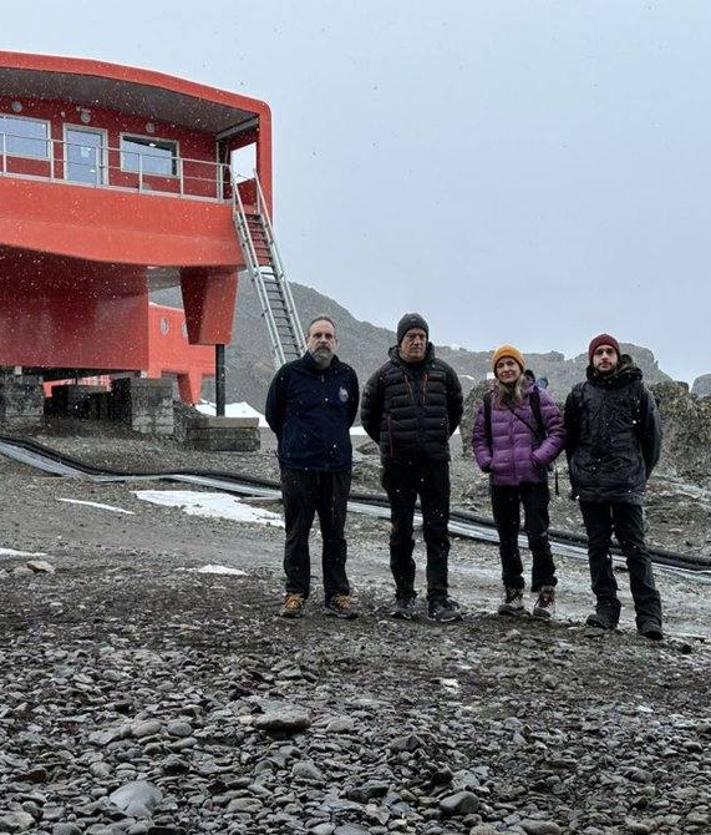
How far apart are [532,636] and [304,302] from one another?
93506mm

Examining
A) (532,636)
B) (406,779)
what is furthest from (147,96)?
(406,779)

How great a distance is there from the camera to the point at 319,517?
6383 millimetres

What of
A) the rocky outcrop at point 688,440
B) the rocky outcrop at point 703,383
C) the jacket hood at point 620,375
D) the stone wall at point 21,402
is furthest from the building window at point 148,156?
the rocky outcrop at point 703,383

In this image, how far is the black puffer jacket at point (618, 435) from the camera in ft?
20.9

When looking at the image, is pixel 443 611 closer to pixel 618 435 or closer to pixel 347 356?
pixel 618 435

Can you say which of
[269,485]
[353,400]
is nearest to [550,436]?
[353,400]

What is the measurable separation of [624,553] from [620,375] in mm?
1127

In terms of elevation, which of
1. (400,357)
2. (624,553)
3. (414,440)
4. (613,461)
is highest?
(400,357)

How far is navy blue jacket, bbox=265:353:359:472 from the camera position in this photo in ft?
20.9

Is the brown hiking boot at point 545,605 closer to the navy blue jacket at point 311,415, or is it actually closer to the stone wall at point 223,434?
the navy blue jacket at point 311,415

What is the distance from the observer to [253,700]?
4250 mm

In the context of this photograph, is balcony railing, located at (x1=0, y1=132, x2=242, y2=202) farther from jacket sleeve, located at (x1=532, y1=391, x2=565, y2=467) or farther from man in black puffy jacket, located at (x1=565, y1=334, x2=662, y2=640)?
man in black puffy jacket, located at (x1=565, y1=334, x2=662, y2=640)

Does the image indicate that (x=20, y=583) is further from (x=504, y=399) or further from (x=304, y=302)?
(x=304, y=302)

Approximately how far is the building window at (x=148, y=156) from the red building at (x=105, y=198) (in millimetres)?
28
